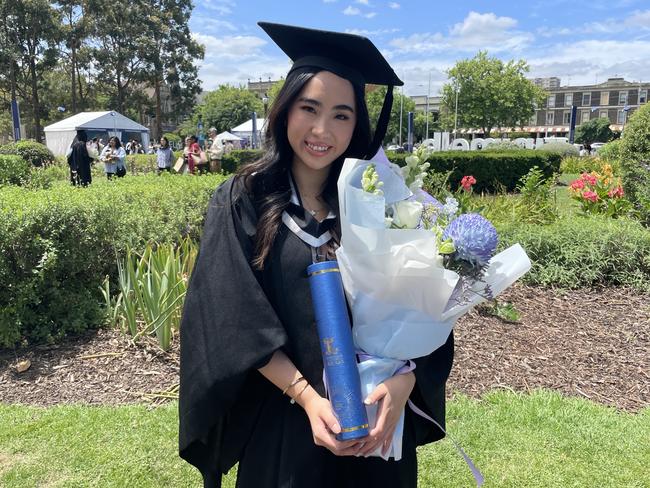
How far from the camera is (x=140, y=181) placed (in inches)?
252

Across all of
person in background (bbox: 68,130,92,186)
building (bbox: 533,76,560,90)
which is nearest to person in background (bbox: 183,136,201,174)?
person in background (bbox: 68,130,92,186)

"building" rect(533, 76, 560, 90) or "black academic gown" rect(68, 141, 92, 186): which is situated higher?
"building" rect(533, 76, 560, 90)

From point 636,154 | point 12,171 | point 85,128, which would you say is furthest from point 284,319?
point 85,128

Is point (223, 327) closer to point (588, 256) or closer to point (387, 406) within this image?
point (387, 406)

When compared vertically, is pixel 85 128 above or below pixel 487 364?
above

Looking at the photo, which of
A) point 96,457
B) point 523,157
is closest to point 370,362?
point 96,457

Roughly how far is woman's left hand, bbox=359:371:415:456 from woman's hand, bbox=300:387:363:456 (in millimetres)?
37

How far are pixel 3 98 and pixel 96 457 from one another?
1583 inches

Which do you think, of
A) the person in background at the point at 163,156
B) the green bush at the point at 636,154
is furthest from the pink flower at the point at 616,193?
the person in background at the point at 163,156

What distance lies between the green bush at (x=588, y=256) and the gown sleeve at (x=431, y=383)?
4156 mm

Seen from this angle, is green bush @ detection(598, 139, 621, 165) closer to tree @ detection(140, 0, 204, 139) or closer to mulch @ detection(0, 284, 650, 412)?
mulch @ detection(0, 284, 650, 412)

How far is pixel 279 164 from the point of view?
1.46m

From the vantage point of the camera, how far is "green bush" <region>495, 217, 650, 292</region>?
5.21 meters

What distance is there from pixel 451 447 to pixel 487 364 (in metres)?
1.04
